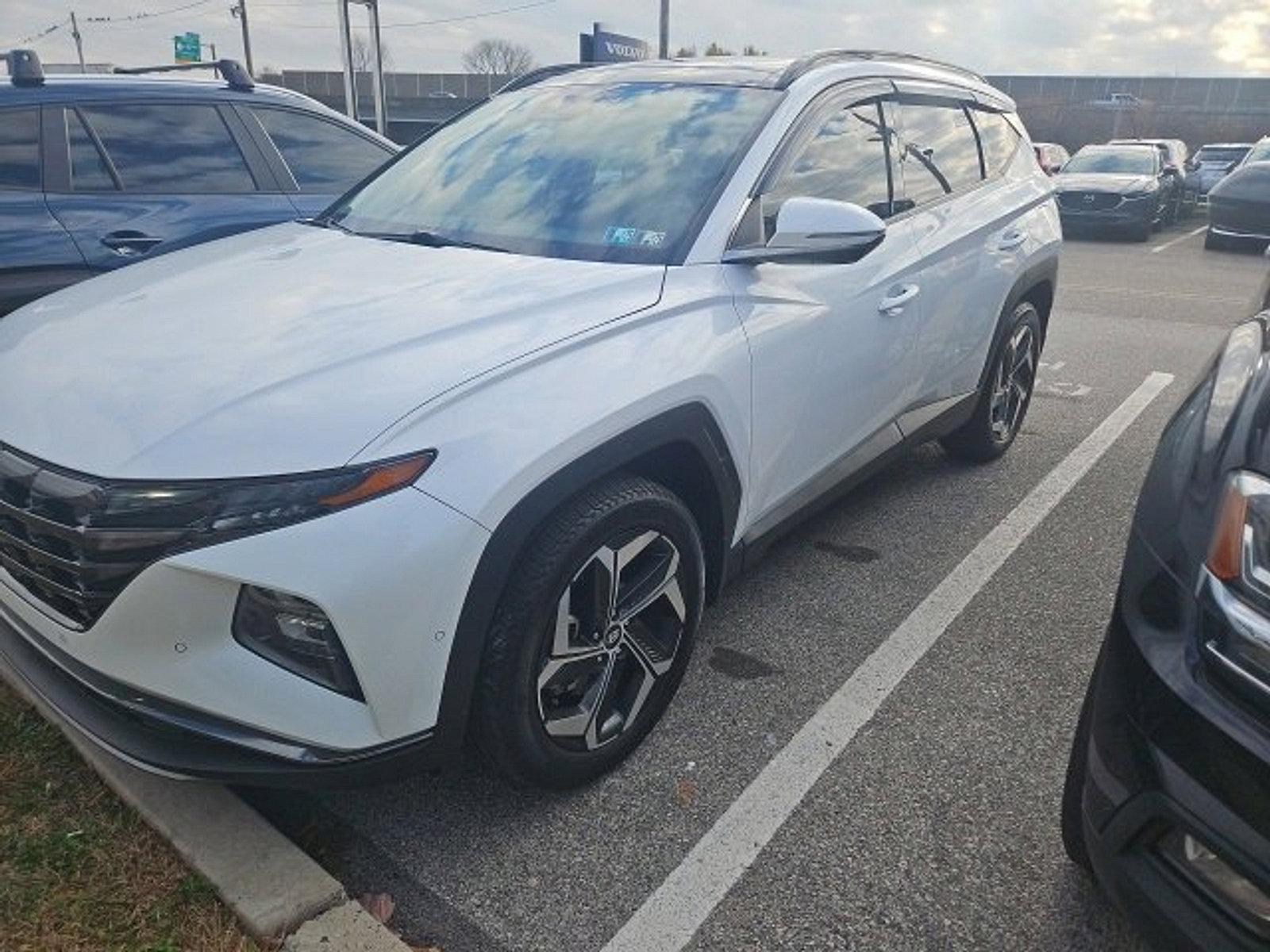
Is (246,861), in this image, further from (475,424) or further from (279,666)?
(475,424)

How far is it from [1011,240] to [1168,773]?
313 cm

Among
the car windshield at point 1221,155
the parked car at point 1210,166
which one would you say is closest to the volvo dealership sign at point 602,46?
the parked car at point 1210,166

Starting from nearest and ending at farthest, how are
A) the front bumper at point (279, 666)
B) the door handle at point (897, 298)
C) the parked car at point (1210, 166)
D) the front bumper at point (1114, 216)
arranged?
the front bumper at point (279, 666), the door handle at point (897, 298), the front bumper at point (1114, 216), the parked car at point (1210, 166)

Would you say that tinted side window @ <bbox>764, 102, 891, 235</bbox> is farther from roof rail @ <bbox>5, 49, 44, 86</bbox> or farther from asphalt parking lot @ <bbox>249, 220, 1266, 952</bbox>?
→ roof rail @ <bbox>5, 49, 44, 86</bbox>

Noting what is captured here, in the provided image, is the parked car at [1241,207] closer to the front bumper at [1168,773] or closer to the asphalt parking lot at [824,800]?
the asphalt parking lot at [824,800]

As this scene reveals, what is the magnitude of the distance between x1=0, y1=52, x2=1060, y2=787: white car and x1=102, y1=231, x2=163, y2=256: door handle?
54.1 inches

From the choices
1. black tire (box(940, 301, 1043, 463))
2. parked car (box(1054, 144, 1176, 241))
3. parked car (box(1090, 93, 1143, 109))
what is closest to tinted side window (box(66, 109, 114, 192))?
black tire (box(940, 301, 1043, 463))

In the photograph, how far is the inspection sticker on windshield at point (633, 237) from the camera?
2.54 m

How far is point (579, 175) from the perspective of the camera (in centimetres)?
285

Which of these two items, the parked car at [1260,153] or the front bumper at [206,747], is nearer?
the front bumper at [206,747]

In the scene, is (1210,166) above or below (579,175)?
below

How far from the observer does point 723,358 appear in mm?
2412

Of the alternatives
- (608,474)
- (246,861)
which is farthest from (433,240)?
(246,861)

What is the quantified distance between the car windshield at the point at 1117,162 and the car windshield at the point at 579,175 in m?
16.5
